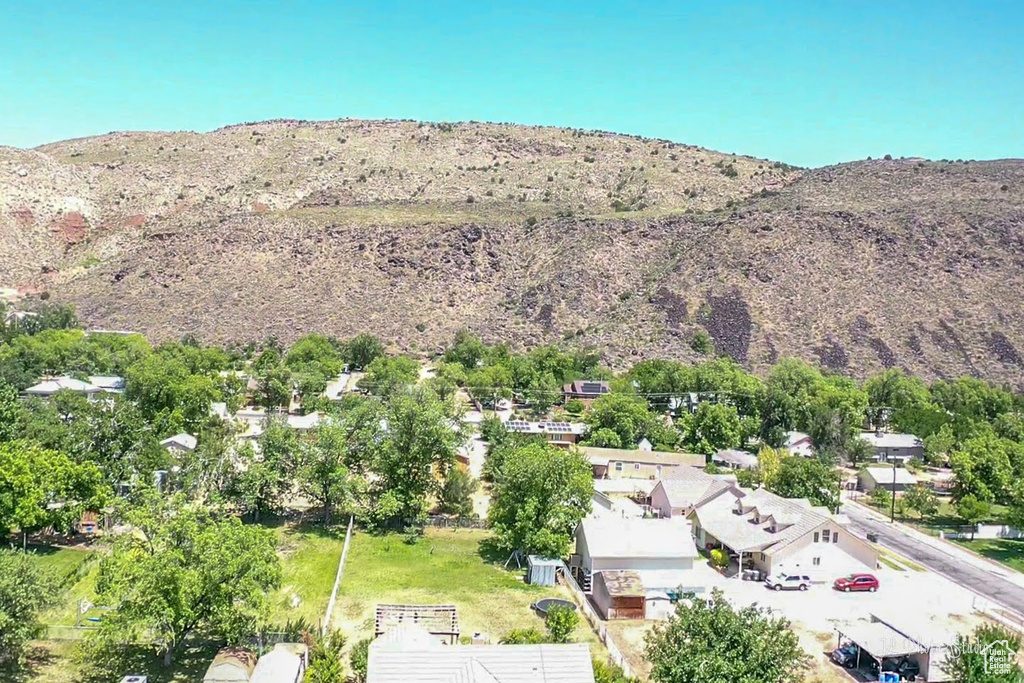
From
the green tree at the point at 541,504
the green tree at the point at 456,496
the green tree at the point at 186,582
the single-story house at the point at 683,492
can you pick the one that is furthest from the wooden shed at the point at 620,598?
the single-story house at the point at 683,492

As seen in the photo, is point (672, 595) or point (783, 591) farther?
point (783, 591)

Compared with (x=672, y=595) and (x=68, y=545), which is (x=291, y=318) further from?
(x=672, y=595)

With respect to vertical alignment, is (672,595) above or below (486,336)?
below

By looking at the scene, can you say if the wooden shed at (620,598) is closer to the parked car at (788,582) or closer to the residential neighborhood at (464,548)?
the residential neighborhood at (464,548)

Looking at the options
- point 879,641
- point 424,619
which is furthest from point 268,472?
point 879,641

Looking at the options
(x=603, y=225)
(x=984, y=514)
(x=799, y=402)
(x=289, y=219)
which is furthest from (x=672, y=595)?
(x=289, y=219)

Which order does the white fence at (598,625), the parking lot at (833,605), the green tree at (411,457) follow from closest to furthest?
the white fence at (598,625), the parking lot at (833,605), the green tree at (411,457)
